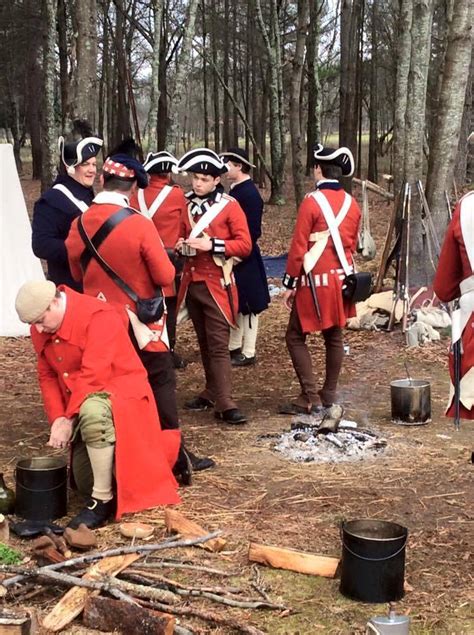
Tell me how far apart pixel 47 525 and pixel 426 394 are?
11.0 ft

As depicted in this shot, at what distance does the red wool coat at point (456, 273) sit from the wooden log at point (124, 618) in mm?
1804

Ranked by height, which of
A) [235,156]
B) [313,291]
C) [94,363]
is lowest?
[94,363]

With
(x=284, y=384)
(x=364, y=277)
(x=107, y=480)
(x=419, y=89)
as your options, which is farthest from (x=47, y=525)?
(x=419, y=89)

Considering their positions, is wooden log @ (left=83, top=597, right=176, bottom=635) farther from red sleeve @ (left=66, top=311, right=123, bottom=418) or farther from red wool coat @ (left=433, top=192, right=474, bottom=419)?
red wool coat @ (left=433, top=192, right=474, bottom=419)

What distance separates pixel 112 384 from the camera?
188 inches

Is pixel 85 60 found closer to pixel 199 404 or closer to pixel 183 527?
pixel 199 404

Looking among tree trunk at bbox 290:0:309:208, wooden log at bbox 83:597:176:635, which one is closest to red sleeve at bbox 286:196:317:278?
wooden log at bbox 83:597:176:635

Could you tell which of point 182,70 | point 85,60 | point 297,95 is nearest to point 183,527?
point 85,60

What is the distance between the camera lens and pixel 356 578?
390 cm

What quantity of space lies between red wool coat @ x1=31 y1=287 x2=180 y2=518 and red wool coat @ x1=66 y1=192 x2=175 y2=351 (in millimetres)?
404

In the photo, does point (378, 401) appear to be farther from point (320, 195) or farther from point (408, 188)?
point (408, 188)

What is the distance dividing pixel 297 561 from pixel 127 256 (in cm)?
206

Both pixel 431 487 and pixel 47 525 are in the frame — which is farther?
pixel 431 487

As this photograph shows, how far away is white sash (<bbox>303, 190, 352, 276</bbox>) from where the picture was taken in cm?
667
